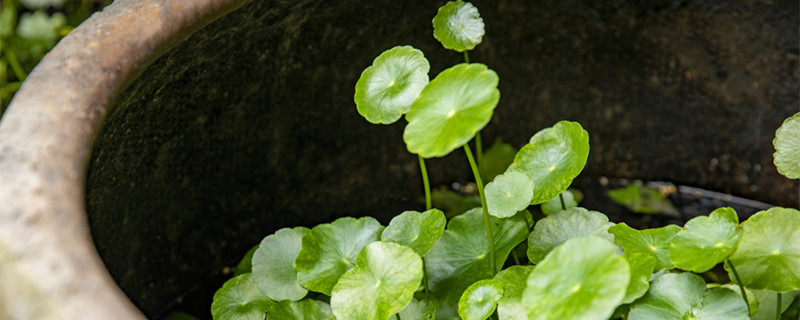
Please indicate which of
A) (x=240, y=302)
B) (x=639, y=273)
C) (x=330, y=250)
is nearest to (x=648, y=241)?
(x=639, y=273)

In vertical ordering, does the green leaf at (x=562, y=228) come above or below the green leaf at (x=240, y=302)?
above

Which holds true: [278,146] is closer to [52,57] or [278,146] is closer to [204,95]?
[204,95]

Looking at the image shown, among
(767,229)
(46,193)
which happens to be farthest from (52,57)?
(767,229)

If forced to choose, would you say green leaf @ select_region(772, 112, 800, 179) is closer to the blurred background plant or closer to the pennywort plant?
the pennywort plant

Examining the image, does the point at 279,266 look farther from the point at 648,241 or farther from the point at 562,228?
the point at 648,241

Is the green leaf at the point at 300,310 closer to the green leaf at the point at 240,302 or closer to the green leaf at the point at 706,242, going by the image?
the green leaf at the point at 240,302

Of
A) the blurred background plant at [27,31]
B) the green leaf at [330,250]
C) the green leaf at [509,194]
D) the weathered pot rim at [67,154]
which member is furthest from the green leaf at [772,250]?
the blurred background plant at [27,31]
